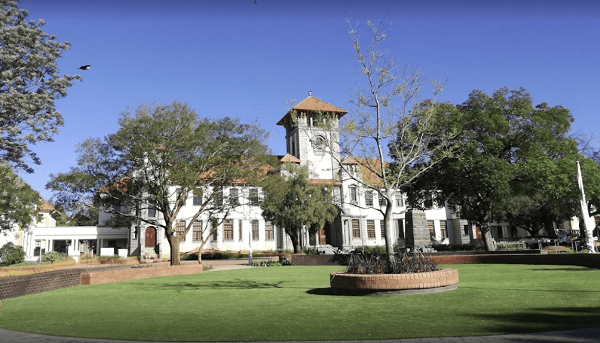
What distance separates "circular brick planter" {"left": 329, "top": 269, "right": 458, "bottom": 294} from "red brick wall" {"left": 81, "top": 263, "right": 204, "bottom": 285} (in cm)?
1169

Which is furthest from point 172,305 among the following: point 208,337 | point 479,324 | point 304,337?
point 479,324

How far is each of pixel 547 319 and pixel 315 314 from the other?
12.4ft

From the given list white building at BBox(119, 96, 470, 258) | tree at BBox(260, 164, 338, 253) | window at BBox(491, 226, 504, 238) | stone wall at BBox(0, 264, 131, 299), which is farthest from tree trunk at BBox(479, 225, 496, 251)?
window at BBox(491, 226, 504, 238)

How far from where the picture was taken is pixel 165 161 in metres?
25.6

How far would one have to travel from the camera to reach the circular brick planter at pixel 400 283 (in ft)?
32.4

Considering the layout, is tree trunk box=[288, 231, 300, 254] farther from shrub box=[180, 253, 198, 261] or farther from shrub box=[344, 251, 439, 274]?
shrub box=[344, 251, 439, 274]

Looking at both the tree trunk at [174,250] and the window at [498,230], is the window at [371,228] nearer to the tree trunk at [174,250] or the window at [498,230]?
the window at [498,230]

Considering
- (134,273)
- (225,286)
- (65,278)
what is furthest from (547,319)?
(134,273)

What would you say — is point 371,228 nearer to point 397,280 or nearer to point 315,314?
point 397,280

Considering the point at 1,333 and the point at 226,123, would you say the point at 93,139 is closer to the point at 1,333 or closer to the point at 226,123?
the point at 226,123

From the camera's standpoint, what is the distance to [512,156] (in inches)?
1220

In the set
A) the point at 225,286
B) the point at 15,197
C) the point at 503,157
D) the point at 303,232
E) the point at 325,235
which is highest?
the point at 503,157

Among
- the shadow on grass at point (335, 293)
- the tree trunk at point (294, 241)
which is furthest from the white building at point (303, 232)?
the shadow on grass at point (335, 293)

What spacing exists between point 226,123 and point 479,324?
23.2 metres
